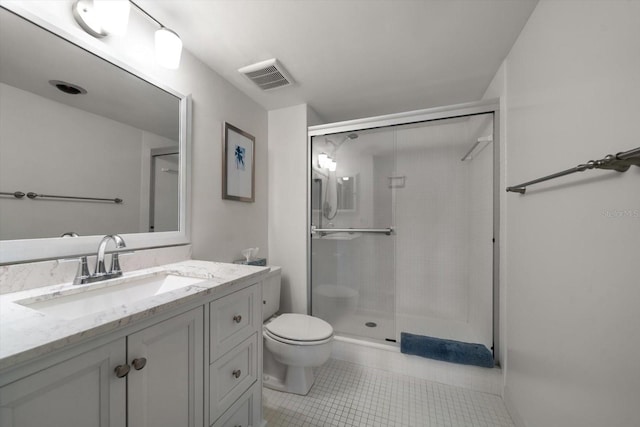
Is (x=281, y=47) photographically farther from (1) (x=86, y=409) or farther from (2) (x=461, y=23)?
(1) (x=86, y=409)

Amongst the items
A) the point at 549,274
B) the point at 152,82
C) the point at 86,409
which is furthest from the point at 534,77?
the point at 86,409

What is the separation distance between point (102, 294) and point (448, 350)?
1.96 meters

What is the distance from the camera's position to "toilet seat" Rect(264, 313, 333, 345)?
1427mm

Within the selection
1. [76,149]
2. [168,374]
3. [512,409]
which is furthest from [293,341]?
[76,149]

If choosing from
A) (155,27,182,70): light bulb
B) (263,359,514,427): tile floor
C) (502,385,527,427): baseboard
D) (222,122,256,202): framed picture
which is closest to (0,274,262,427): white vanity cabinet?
(263,359,514,427): tile floor

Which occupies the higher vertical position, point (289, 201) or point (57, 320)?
point (289, 201)

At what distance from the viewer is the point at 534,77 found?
1.20 m

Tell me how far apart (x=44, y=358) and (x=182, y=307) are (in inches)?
13.0

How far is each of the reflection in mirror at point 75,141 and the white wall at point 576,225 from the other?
1.87 meters

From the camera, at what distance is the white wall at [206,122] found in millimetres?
1117

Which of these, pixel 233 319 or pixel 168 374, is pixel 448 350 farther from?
pixel 168 374

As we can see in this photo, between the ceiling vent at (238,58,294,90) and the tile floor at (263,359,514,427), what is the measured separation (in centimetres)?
216

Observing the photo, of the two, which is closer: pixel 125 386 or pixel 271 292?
pixel 125 386

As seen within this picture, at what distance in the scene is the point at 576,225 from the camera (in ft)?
2.87
